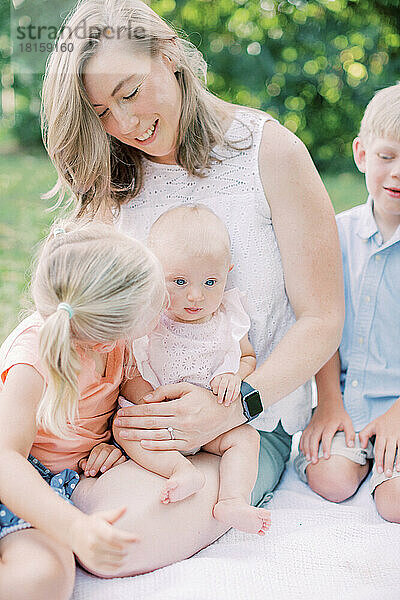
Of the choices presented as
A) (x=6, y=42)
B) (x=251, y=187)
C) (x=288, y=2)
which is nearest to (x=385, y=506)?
(x=251, y=187)

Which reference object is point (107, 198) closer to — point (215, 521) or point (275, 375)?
point (275, 375)

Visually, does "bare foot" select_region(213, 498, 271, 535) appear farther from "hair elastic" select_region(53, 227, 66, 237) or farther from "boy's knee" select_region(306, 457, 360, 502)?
"hair elastic" select_region(53, 227, 66, 237)

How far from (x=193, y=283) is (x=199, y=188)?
0.27 m

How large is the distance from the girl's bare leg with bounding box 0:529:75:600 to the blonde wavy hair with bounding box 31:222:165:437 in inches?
6.2

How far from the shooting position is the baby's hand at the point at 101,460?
1.20 metres

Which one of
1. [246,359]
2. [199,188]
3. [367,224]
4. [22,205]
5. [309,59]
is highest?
[199,188]

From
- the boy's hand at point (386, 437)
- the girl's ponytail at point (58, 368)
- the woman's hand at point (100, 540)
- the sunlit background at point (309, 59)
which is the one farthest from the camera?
the sunlit background at point (309, 59)

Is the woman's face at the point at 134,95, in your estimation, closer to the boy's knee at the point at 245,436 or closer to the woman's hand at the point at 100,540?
the boy's knee at the point at 245,436

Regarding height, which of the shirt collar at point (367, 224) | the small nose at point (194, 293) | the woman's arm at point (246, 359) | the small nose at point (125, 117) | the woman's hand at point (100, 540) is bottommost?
the woman's arm at point (246, 359)

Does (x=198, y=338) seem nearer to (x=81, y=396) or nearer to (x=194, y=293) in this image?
(x=194, y=293)

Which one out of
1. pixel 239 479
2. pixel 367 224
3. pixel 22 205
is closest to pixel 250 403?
pixel 239 479

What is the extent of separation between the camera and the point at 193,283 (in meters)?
1.24

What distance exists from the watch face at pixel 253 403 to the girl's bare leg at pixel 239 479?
0.13 ft

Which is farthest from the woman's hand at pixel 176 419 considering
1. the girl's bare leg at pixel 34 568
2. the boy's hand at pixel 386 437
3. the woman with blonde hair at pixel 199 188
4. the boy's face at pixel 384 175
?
the boy's face at pixel 384 175
